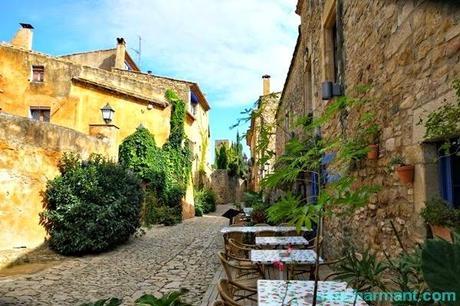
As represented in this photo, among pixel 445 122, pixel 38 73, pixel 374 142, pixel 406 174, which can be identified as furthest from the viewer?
pixel 38 73

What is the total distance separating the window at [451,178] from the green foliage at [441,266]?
2.17 m

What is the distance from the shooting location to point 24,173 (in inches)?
320

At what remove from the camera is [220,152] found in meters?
34.8

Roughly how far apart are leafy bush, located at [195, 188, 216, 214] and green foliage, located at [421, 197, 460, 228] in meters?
18.3

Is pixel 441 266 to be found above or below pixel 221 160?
below

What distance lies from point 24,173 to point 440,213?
8.26 meters

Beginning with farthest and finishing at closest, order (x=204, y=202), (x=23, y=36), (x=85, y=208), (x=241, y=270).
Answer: (x=204, y=202), (x=23, y=36), (x=85, y=208), (x=241, y=270)

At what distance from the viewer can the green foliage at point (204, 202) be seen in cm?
2088

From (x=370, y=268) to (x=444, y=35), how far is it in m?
1.99

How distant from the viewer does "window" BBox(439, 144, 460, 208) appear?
292 centimetres

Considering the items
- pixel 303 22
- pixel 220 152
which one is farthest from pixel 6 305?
pixel 220 152

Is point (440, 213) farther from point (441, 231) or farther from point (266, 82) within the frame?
point (266, 82)

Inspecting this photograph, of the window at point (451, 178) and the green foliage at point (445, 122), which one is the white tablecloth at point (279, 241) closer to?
the window at point (451, 178)

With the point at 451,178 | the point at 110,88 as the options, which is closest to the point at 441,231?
the point at 451,178
